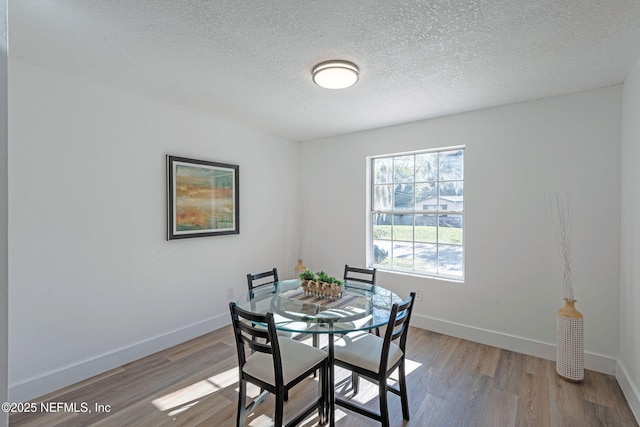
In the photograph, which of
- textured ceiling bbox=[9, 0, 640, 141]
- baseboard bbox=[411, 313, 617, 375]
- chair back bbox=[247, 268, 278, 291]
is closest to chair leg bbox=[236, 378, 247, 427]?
chair back bbox=[247, 268, 278, 291]

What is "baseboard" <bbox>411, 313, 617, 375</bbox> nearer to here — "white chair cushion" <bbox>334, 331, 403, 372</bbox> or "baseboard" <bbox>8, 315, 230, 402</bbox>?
"white chair cushion" <bbox>334, 331, 403, 372</bbox>

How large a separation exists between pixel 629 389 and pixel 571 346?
0.39 metres

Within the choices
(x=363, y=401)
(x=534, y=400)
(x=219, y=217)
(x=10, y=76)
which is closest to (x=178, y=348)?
(x=219, y=217)

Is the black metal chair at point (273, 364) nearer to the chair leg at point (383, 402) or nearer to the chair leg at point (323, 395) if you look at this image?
the chair leg at point (323, 395)

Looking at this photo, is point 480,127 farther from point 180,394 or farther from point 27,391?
point 27,391

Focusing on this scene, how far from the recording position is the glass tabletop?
2.01 meters

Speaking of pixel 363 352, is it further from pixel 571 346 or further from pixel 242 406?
pixel 571 346

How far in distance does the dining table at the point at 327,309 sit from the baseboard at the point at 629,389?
5.57 feet

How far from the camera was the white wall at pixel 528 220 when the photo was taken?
2676mm

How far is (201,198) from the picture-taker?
347 centimetres

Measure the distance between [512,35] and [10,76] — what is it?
11.4 ft

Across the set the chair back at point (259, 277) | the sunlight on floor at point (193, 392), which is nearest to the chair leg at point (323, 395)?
the sunlight on floor at point (193, 392)

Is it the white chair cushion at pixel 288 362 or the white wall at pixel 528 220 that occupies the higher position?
the white wall at pixel 528 220

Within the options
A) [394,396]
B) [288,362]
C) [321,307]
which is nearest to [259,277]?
[321,307]
